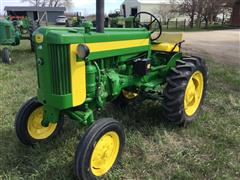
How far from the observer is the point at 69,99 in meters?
2.66

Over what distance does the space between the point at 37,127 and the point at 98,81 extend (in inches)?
40.8

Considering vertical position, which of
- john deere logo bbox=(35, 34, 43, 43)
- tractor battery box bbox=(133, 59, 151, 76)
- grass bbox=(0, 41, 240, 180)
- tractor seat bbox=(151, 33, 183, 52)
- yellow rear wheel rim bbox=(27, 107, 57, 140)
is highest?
john deere logo bbox=(35, 34, 43, 43)

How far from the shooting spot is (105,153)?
283 cm

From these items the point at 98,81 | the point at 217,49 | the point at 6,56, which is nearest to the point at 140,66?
the point at 98,81

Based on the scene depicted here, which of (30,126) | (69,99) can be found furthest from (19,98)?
(69,99)

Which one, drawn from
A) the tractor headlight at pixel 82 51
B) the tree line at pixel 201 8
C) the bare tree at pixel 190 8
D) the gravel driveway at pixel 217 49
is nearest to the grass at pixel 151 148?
the tractor headlight at pixel 82 51

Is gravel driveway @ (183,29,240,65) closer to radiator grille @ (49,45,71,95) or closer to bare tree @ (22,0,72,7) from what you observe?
radiator grille @ (49,45,71,95)

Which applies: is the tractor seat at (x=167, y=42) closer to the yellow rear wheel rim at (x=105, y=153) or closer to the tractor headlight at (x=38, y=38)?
the yellow rear wheel rim at (x=105, y=153)

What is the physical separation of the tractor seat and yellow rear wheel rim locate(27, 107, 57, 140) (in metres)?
1.85

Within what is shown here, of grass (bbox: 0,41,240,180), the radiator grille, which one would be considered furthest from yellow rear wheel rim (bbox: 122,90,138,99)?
the radiator grille

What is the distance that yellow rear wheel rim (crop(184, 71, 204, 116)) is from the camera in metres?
3.98

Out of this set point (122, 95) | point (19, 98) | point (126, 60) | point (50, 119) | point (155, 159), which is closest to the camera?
point (50, 119)

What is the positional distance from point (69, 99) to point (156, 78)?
1785mm

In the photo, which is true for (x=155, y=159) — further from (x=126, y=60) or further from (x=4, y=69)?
(x=4, y=69)
